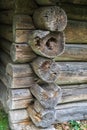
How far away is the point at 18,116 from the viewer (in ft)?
11.1

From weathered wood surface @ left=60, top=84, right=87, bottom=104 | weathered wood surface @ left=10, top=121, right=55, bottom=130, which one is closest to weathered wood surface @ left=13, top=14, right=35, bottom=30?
weathered wood surface @ left=60, top=84, right=87, bottom=104

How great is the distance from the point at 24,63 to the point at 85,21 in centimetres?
100

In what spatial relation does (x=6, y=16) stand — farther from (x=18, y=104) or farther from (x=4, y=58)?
(x=18, y=104)

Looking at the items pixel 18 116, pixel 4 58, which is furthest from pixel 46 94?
pixel 4 58

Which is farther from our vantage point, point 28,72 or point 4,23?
point 4,23

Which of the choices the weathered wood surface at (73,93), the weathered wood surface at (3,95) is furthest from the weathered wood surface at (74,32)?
the weathered wood surface at (3,95)

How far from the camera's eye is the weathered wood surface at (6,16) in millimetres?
3352

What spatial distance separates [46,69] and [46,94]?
0.98 feet

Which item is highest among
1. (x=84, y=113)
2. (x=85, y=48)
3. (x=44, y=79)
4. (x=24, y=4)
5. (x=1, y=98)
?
(x=24, y=4)

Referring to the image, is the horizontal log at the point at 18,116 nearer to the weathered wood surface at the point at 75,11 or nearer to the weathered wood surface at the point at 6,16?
the weathered wood surface at the point at 6,16

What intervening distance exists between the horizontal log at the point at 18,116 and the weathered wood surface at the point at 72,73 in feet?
1.96

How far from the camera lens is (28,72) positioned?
10.6 ft

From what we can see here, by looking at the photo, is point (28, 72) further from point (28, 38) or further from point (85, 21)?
point (85, 21)

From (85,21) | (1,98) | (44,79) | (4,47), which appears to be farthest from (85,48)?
(1,98)
